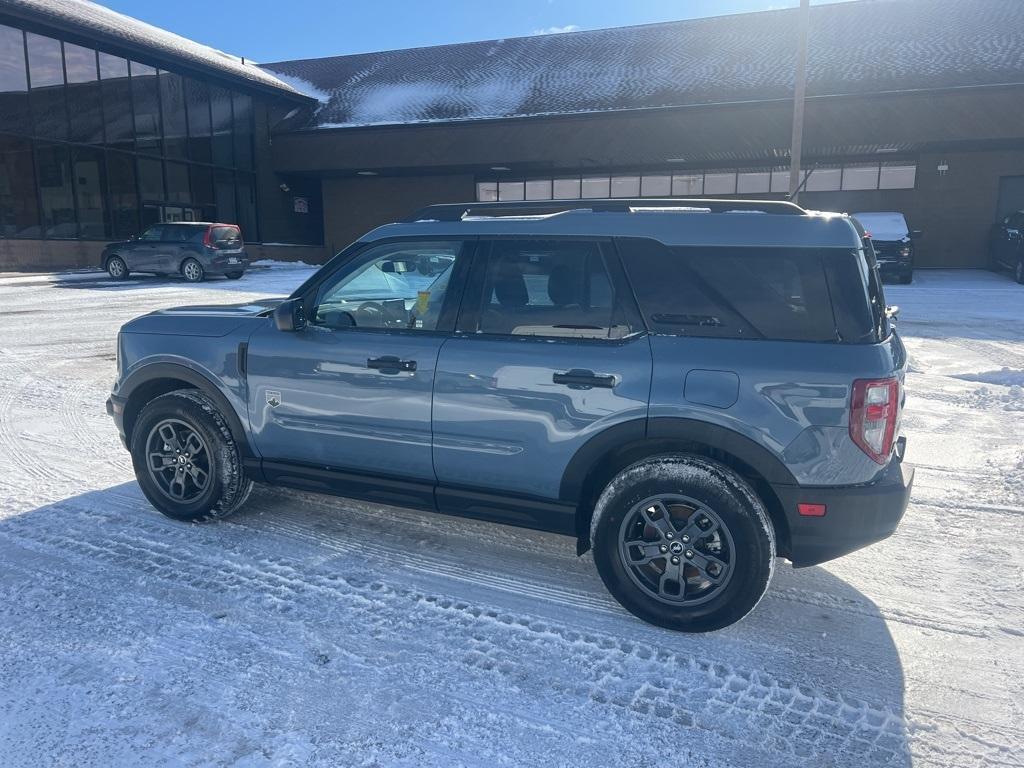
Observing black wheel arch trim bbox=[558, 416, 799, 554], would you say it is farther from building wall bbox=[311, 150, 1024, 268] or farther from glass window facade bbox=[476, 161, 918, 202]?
building wall bbox=[311, 150, 1024, 268]

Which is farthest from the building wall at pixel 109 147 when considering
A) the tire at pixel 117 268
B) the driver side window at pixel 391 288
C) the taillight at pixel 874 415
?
the taillight at pixel 874 415

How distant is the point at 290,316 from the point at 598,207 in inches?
68.2

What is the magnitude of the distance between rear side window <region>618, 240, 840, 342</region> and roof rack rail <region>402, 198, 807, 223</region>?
0.85ft

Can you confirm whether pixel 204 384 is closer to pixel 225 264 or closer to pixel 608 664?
pixel 608 664

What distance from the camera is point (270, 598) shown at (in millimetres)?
3355

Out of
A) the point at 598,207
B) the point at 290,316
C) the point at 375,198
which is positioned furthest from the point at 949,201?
the point at 290,316

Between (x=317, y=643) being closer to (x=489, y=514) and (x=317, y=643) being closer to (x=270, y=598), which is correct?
(x=270, y=598)

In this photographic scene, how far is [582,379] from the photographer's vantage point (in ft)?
10.4

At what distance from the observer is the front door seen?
11.8 ft

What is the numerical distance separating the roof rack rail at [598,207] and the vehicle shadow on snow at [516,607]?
1.83 m

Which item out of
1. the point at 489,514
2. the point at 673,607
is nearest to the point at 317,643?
the point at 489,514

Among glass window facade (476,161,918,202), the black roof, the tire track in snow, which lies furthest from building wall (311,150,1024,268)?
→ the tire track in snow

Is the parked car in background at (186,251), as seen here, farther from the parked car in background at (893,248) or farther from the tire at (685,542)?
the tire at (685,542)

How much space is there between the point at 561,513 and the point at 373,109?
2991 centimetres
